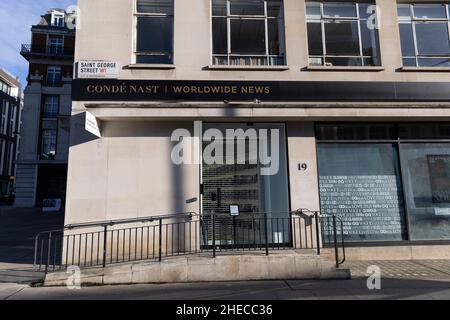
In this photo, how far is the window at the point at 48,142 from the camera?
119 feet

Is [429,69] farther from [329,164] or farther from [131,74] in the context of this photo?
[131,74]

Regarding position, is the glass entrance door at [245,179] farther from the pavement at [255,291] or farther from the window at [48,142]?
the window at [48,142]

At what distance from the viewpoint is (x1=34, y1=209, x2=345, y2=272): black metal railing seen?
8781 millimetres

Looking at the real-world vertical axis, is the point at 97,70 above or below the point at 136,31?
below

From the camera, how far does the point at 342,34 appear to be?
1077cm

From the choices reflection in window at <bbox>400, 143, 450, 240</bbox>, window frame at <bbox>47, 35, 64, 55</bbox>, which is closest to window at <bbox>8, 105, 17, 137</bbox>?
window frame at <bbox>47, 35, 64, 55</bbox>

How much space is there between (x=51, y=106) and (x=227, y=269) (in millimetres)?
34929

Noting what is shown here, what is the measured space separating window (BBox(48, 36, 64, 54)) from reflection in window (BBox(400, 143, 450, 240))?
36.8 meters

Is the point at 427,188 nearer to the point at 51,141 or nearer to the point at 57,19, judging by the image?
the point at 51,141

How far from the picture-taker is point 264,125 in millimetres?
10070

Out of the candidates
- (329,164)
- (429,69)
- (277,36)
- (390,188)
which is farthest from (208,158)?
(429,69)

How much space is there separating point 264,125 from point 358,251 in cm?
399

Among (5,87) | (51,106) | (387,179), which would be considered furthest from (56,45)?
(387,179)

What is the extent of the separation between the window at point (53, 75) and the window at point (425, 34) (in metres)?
34.3
